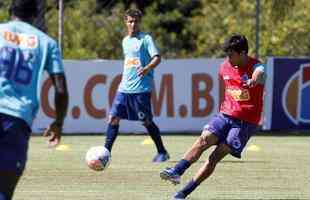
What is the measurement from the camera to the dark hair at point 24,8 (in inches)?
287

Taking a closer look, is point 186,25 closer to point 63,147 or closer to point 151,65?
point 63,147

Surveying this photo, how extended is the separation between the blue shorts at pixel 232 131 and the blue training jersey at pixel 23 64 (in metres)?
3.85

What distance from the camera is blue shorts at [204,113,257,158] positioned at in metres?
10.9

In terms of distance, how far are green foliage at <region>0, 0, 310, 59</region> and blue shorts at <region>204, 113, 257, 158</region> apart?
46.5 feet

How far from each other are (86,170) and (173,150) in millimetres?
4078

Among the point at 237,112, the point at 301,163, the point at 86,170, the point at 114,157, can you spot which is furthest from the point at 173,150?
the point at 237,112

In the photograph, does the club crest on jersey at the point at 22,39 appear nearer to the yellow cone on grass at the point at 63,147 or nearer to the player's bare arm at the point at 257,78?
the player's bare arm at the point at 257,78

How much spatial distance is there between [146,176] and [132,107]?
2.12 m

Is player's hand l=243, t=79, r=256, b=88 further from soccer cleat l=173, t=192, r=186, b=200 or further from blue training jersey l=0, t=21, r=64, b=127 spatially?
blue training jersey l=0, t=21, r=64, b=127

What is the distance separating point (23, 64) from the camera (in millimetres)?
7285

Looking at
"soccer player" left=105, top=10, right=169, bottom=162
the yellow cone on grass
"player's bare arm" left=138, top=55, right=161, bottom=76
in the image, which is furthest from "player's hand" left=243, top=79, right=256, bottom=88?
the yellow cone on grass

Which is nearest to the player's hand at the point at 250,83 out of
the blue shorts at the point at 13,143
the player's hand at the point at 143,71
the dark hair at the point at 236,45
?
the dark hair at the point at 236,45

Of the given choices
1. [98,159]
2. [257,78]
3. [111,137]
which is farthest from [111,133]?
[257,78]

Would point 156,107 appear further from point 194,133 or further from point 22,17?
point 22,17
